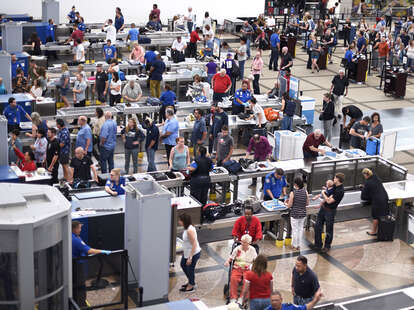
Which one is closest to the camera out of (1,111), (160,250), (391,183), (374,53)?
(160,250)

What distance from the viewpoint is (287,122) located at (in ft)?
59.0

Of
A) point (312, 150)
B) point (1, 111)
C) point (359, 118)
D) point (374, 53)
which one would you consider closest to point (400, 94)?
point (374, 53)

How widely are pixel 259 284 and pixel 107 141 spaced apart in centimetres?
650

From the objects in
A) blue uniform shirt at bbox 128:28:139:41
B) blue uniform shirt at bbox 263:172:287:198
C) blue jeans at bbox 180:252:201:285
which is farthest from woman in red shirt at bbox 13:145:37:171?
blue uniform shirt at bbox 128:28:139:41

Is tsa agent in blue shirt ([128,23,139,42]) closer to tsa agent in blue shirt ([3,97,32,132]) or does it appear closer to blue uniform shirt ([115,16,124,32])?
blue uniform shirt ([115,16,124,32])

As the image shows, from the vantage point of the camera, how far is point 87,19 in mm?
34469

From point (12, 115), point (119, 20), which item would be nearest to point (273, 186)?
point (12, 115)

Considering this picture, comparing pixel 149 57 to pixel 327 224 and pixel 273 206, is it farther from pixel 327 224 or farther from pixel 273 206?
pixel 327 224

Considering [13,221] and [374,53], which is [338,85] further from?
[13,221]

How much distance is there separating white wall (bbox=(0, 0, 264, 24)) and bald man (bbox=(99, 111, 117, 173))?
20.1 m

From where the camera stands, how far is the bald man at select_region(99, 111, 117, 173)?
14898 mm

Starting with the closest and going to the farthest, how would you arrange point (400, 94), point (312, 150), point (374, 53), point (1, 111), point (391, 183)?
point (391, 183), point (312, 150), point (1, 111), point (400, 94), point (374, 53)

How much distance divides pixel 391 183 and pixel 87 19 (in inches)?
916

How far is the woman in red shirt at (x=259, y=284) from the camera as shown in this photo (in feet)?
31.1
